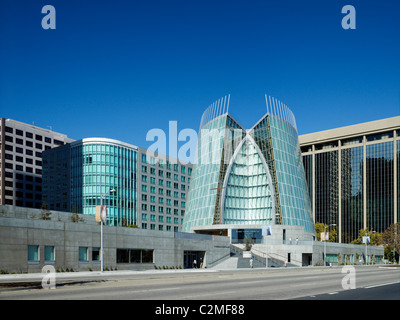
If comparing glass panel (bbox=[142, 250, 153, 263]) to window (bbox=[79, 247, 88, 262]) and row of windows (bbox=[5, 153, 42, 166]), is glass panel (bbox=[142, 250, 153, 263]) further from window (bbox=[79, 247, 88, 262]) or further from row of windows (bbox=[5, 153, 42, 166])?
row of windows (bbox=[5, 153, 42, 166])

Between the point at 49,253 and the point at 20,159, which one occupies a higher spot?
the point at 20,159

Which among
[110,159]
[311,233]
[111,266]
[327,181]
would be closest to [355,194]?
[327,181]

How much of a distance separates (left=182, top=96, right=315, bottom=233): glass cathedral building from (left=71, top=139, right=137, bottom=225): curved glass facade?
26.5 m

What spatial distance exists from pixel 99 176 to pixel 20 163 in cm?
4252

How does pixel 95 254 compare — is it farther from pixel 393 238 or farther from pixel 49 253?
pixel 393 238

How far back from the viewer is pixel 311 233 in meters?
103

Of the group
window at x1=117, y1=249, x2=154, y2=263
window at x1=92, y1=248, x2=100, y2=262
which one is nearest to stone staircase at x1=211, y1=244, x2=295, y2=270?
window at x1=117, y1=249, x2=154, y2=263

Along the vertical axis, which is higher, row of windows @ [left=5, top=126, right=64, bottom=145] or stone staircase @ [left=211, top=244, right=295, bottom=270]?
row of windows @ [left=5, top=126, right=64, bottom=145]

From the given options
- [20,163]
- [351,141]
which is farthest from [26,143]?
[351,141]

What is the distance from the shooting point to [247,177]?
10738 cm

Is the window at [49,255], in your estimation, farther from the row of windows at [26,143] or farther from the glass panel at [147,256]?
the row of windows at [26,143]

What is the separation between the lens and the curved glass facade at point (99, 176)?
12362 cm

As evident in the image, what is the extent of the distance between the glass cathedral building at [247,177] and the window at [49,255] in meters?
56.1

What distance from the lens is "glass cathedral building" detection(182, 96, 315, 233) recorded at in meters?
102
